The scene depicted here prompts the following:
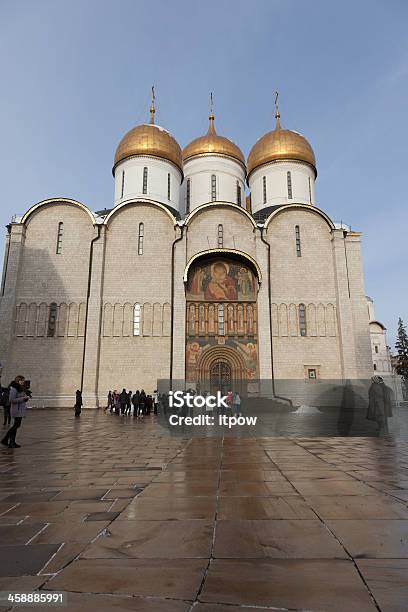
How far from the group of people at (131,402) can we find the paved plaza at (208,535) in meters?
12.0

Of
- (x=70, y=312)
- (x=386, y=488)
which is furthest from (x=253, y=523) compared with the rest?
(x=70, y=312)

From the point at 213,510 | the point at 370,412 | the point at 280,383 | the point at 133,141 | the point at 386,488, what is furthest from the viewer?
the point at 133,141

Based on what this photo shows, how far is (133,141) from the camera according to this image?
25.2 meters

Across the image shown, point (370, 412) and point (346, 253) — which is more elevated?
point (346, 253)

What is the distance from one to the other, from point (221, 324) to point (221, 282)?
2.25 meters

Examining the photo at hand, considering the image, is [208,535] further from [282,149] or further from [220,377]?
[282,149]

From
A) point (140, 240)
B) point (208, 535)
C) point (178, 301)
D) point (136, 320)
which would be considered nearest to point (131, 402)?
point (136, 320)

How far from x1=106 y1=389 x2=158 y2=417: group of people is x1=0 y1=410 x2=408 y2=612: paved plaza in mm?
12000

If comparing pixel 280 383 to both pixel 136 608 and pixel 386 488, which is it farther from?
pixel 136 608

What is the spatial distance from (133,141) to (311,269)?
13534 millimetres

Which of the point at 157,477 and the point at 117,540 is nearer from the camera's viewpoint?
the point at 117,540

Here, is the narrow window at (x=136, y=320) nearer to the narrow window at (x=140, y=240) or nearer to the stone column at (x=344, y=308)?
the narrow window at (x=140, y=240)

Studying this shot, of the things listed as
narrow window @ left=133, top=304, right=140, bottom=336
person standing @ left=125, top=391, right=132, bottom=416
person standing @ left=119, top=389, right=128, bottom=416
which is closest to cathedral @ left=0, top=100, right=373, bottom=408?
narrow window @ left=133, top=304, right=140, bottom=336

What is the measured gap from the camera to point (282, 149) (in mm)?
25891
